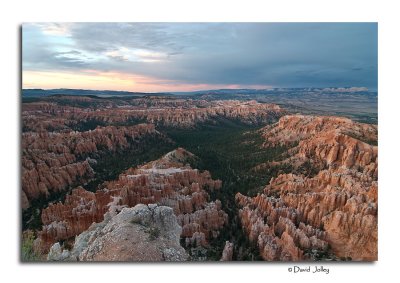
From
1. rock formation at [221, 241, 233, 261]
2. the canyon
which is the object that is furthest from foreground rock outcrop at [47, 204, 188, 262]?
rock formation at [221, 241, 233, 261]

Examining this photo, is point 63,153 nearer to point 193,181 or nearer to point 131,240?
point 193,181

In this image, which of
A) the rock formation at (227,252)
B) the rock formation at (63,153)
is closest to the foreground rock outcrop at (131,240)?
the rock formation at (227,252)

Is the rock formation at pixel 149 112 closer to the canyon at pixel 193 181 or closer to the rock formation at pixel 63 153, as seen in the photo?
the canyon at pixel 193 181

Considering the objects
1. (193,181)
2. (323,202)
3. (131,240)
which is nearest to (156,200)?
(193,181)
